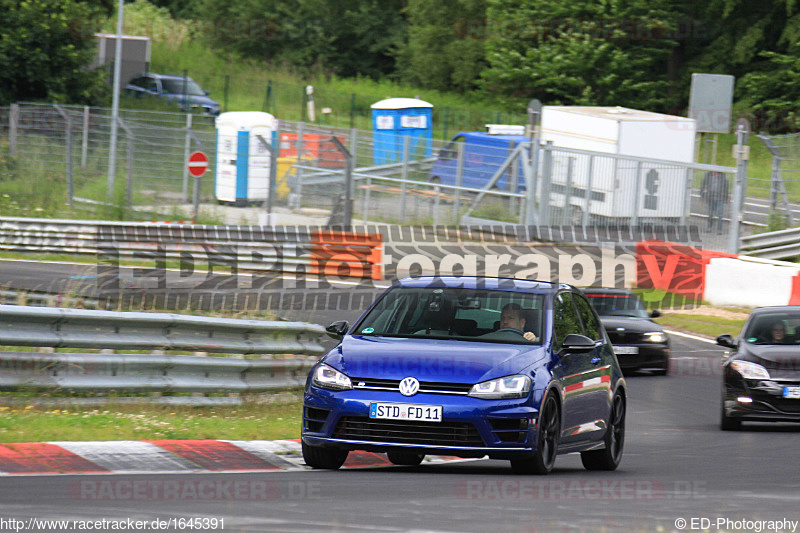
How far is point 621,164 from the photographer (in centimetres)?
2825

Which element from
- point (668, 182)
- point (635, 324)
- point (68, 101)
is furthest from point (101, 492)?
point (68, 101)

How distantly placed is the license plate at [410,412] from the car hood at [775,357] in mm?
6355

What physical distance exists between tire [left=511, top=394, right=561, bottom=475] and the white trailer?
19004mm

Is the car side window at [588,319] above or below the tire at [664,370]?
above

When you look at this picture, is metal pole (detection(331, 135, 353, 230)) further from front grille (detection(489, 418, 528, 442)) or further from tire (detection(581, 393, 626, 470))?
front grille (detection(489, 418, 528, 442))

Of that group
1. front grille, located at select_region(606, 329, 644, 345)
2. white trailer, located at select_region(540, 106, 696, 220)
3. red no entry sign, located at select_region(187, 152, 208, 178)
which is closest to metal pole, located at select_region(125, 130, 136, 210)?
red no entry sign, located at select_region(187, 152, 208, 178)

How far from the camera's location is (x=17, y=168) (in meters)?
33.6

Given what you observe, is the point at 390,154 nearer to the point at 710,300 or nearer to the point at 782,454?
the point at 710,300

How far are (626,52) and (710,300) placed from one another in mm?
32199

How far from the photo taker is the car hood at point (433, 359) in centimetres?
841

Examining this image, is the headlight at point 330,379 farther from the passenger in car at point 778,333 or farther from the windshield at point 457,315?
the passenger in car at point 778,333

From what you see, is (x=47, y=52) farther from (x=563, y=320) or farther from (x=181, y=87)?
(x=563, y=320)

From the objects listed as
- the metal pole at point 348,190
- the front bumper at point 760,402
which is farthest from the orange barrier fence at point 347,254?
the front bumper at point 760,402

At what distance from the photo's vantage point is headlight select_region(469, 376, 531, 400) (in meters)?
8.35
